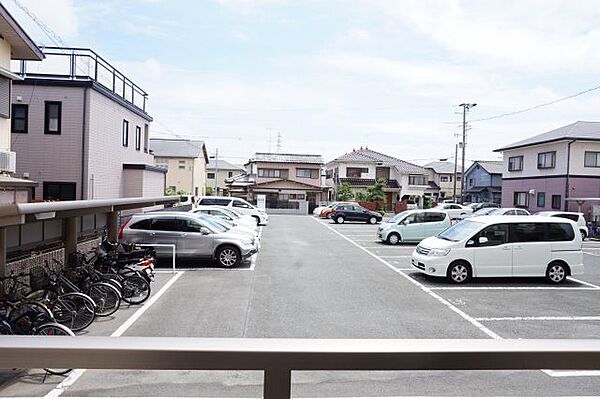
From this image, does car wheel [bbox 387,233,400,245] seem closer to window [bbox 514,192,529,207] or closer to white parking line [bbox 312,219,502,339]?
white parking line [bbox 312,219,502,339]

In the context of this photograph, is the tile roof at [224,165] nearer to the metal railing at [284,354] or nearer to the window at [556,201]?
the window at [556,201]

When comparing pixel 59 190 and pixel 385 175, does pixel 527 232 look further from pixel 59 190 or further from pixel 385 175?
pixel 385 175

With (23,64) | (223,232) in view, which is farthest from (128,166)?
(223,232)

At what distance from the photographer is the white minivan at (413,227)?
2084 cm

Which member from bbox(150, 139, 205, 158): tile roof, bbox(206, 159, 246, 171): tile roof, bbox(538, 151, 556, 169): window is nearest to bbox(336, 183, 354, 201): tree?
bbox(150, 139, 205, 158): tile roof

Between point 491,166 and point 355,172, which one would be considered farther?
point 355,172

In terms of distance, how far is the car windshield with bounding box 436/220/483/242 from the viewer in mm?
11927

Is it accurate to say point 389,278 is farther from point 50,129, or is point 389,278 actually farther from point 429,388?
point 50,129

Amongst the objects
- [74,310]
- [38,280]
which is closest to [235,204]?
[38,280]

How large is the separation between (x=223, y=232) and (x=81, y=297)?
23.1 ft

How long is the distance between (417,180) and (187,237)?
43.4 meters

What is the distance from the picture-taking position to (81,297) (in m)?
7.32

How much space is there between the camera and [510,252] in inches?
464

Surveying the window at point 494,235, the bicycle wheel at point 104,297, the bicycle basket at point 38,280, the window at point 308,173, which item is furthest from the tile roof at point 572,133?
the bicycle basket at point 38,280
